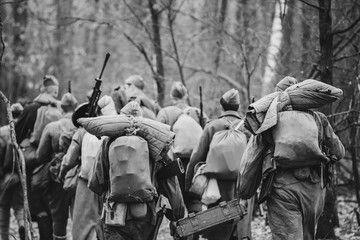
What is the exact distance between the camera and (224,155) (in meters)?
9.04

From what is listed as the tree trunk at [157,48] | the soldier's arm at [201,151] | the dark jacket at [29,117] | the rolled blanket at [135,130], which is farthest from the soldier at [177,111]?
the tree trunk at [157,48]

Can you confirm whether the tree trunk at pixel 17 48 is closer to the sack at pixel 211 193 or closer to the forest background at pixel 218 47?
the forest background at pixel 218 47

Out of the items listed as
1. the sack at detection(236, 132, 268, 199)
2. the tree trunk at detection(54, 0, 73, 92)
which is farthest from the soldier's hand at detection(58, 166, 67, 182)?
the tree trunk at detection(54, 0, 73, 92)

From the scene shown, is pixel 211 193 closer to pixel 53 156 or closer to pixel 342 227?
pixel 342 227

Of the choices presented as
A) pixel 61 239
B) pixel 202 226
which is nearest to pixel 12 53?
pixel 61 239

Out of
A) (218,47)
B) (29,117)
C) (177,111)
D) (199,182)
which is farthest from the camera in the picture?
(218,47)

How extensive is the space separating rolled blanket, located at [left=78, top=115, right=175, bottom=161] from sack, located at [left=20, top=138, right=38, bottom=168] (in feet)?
15.0

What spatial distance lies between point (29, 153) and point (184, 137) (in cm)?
302

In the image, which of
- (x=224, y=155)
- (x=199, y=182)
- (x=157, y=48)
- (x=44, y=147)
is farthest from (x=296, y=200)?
(x=157, y=48)

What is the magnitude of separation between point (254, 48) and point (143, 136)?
828 centimetres

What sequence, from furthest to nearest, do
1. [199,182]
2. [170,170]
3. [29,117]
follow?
[29,117]
[199,182]
[170,170]

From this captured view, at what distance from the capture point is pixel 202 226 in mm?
7973

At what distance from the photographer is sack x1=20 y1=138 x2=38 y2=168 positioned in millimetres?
11438

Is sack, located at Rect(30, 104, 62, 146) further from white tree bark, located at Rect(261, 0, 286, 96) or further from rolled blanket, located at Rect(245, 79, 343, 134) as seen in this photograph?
rolled blanket, located at Rect(245, 79, 343, 134)
